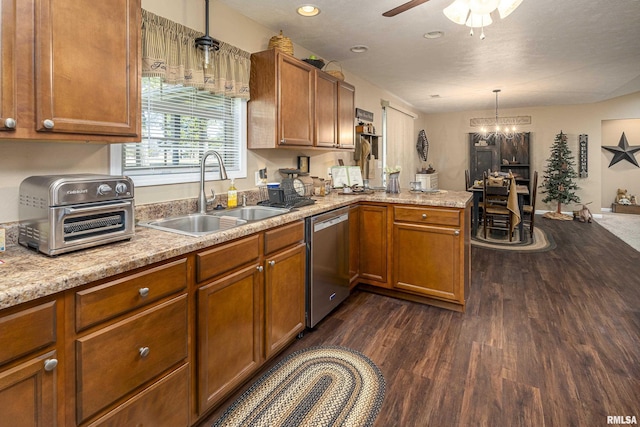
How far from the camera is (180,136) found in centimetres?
238

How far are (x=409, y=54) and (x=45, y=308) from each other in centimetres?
402

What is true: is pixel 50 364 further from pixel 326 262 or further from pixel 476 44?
pixel 476 44

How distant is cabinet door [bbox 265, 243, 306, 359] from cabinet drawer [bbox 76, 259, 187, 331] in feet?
2.11

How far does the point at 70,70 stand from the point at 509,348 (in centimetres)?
288

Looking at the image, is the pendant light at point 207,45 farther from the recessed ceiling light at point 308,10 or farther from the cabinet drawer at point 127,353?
the cabinet drawer at point 127,353

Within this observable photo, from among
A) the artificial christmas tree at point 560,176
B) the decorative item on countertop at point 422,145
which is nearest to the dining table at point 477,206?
the decorative item on countertop at point 422,145

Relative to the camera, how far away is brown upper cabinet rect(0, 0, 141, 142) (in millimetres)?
1225

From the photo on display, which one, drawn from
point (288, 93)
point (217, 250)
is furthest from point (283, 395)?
point (288, 93)

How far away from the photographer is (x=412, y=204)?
9.82 ft

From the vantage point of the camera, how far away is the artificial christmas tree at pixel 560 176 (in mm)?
7680

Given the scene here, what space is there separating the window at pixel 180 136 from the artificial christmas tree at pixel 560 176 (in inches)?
296

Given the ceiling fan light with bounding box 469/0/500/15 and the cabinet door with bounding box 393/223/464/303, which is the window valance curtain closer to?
the ceiling fan light with bounding box 469/0/500/15

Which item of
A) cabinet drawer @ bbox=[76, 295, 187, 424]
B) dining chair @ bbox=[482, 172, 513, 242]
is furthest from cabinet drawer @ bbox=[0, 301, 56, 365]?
dining chair @ bbox=[482, 172, 513, 242]

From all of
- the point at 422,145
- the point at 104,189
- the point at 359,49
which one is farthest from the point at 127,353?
the point at 422,145
